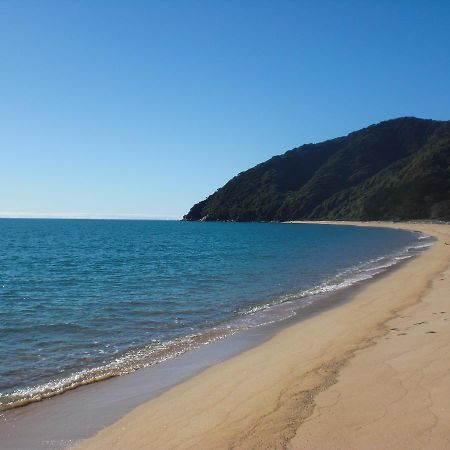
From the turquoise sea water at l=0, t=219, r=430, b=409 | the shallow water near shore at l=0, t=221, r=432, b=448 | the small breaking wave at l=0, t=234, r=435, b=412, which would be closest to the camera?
the shallow water near shore at l=0, t=221, r=432, b=448

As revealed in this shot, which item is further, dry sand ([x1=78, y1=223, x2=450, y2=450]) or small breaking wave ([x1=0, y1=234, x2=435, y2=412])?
small breaking wave ([x1=0, y1=234, x2=435, y2=412])

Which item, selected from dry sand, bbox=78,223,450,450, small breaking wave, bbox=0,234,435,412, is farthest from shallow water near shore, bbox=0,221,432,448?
dry sand, bbox=78,223,450,450

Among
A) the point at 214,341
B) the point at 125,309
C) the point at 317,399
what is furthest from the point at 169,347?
the point at 317,399

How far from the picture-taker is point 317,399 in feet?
23.1

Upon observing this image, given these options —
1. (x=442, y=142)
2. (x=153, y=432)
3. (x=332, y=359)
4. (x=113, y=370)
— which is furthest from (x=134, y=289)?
(x=442, y=142)

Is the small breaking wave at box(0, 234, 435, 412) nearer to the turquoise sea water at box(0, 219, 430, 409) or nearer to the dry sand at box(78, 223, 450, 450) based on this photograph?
the turquoise sea water at box(0, 219, 430, 409)

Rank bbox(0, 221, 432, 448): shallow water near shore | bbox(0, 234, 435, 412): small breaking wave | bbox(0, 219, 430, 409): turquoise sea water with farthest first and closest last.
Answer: bbox(0, 219, 430, 409): turquoise sea water
bbox(0, 234, 435, 412): small breaking wave
bbox(0, 221, 432, 448): shallow water near shore

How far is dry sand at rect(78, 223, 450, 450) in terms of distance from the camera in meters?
5.71

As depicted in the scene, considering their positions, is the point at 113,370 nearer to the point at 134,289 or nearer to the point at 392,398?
the point at 392,398

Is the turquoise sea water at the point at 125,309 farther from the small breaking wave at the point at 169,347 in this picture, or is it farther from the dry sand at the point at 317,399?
the dry sand at the point at 317,399

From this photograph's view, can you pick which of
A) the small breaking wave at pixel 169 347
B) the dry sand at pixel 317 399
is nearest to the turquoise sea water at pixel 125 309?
the small breaking wave at pixel 169 347

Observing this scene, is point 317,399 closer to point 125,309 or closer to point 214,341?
point 214,341

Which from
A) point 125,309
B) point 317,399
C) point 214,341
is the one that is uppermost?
point 317,399

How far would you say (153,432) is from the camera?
22.4 ft
